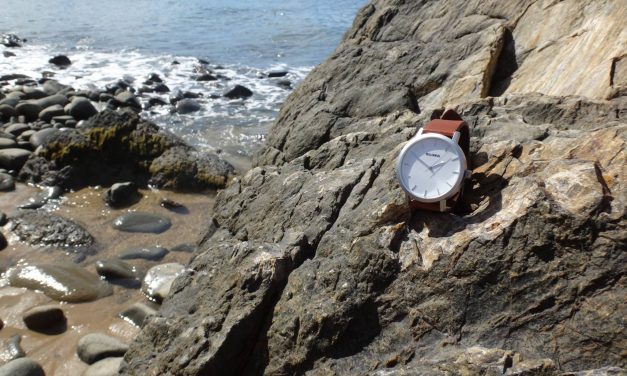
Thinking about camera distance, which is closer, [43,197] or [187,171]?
[43,197]

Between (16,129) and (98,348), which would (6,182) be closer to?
(16,129)

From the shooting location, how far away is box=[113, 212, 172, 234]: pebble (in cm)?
814

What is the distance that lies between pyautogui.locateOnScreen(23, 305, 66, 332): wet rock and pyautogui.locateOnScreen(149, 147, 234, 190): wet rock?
3.68 metres

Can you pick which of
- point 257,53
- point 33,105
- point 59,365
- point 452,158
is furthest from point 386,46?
point 257,53

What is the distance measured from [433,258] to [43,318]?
4438mm

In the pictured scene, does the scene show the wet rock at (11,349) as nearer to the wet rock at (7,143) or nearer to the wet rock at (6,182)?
the wet rock at (6,182)

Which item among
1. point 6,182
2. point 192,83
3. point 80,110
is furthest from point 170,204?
point 192,83

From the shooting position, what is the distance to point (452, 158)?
313 centimetres

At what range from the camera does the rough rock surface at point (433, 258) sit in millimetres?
2734

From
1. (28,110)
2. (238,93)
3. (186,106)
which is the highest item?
(28,110)

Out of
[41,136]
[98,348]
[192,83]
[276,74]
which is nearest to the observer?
[98,348]

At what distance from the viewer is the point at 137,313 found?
20.3 ft

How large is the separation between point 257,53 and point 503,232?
19169 mm

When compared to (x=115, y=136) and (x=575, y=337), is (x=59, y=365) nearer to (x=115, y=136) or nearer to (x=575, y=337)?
(x=575, y=337)
